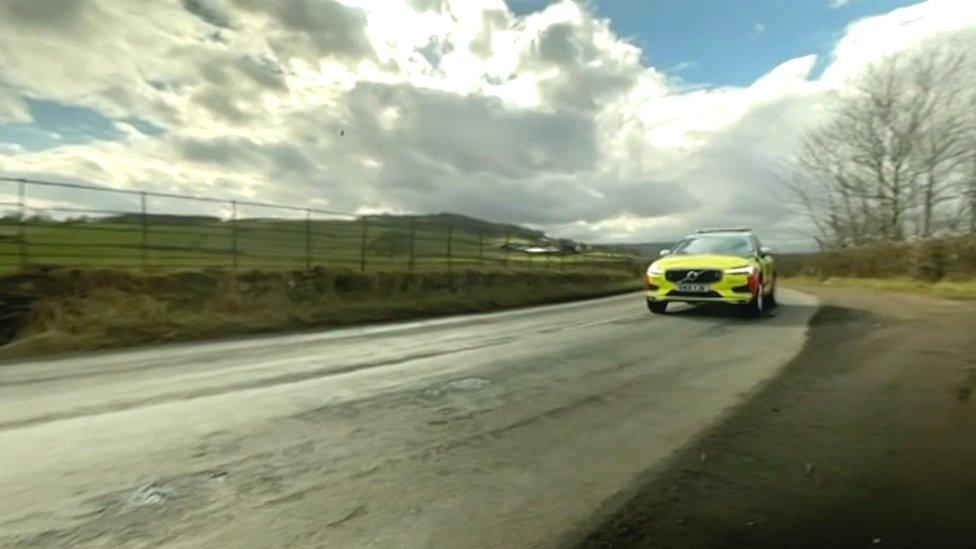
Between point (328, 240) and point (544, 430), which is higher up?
point (328, 240)

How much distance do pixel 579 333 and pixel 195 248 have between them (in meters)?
11.3

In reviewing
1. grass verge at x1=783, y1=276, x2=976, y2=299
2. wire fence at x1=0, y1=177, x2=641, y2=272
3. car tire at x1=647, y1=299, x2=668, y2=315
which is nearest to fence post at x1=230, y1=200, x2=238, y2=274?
wire fence at x1=0, y1=177, x2=641, y2=272

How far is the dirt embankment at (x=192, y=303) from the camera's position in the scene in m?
10.7

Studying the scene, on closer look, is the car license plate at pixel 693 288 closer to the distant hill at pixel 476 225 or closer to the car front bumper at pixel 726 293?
the car front bumper at pixel 726 293

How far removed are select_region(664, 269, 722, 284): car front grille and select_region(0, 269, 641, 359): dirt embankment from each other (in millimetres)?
6306

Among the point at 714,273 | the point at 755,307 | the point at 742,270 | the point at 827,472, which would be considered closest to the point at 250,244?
the point at 714,273

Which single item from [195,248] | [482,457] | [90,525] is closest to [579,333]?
[482,457]

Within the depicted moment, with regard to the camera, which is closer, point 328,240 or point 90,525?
point 90,525

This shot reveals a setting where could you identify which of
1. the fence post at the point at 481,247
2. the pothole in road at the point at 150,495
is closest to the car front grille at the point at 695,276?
the pothole in road at the point at 150,495

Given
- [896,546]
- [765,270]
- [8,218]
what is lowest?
[896,546]

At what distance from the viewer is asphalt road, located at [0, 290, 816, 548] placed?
2971mm

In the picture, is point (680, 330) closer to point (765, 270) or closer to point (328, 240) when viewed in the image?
point (765, 270)

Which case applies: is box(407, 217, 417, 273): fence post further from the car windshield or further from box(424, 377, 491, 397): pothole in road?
box(424, 377, 491, 397): pothole in road

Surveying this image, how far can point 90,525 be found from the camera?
2912 millimetres
